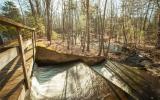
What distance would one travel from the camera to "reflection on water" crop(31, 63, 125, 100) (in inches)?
184

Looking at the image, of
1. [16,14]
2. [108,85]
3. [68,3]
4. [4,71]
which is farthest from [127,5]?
[4,71]

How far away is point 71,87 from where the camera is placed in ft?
17.0

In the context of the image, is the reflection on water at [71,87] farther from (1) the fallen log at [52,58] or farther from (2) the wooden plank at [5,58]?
(1) the fallen log at [52,58]

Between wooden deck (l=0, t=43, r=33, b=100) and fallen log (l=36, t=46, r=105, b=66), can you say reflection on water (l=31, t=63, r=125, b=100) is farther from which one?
fallen log (l=36, t=46, r=105, b=66)

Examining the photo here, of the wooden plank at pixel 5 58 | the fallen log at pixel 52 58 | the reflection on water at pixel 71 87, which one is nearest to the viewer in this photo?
the wooden plank at pixel 5 58

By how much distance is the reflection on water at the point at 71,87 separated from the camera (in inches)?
184

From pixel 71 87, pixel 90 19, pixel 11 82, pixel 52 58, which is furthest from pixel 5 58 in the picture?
pixel 90 19

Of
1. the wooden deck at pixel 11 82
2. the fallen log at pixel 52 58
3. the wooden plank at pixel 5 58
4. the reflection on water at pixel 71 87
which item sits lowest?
the reflection on water at pixel 71 87

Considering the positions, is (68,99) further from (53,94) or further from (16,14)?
(16,14)

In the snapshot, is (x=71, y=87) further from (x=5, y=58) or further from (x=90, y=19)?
(x=90, y=19)

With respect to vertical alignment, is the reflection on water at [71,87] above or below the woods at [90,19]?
below

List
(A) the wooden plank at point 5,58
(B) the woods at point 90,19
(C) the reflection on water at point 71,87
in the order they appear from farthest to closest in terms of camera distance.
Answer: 1. (B) the woods at point 90,19
2. (C) the reflection on water at point 71,87
3. (A) the wooden plank at point 5,58

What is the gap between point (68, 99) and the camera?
14.9ft

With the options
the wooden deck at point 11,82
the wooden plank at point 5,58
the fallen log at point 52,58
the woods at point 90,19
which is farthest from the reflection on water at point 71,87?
the woods at point 90,19
